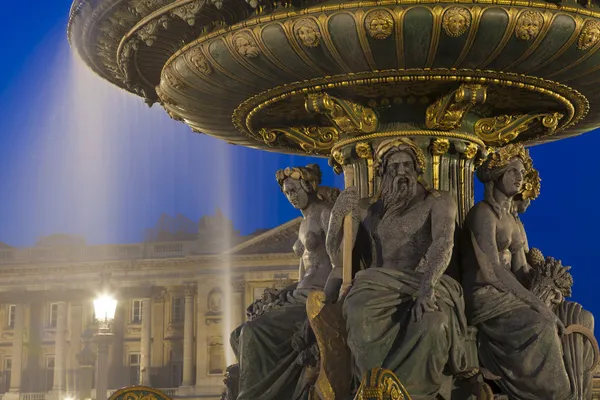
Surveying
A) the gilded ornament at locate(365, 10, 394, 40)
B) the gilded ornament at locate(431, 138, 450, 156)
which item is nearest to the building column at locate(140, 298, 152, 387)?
the gilded ornament at locate(431, 138, 450, 156)

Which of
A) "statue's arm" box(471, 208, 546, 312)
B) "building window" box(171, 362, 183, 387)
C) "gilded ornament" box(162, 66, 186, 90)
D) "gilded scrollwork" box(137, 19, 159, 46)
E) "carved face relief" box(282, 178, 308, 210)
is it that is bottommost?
"building window" box(171, 362, 183, 387)

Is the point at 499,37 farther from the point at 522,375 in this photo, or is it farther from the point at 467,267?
→ the point at 522,375

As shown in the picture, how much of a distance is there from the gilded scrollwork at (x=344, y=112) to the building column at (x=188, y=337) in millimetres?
47112

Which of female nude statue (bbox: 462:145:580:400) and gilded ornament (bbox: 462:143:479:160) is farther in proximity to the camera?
gilded ornament (bbox: 462:143:479:160)

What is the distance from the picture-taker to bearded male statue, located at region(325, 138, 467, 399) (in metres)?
4.54

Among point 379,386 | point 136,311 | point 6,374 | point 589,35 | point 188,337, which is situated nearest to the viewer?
point 379,386

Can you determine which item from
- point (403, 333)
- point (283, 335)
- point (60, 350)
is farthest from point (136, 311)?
point (403, 333)

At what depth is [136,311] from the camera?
5562cm

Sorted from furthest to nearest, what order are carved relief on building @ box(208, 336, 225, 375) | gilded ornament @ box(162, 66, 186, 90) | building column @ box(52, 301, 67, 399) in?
carved relief on building @ box(208, 336, 225, 375) < building column @ box(52, 301, 67, 399) < gilded ornament @ box(162, 66, 186, 90)

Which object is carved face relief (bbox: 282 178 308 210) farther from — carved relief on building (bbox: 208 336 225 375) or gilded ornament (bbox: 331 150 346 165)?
carved relief on building (bbox: 208 336 225 375)

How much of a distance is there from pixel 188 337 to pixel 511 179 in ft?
160

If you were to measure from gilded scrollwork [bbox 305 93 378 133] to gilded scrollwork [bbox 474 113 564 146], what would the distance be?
557 millimetres

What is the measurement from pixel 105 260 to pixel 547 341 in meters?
49.8

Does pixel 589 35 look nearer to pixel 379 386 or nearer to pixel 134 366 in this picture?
pixel 379 386
